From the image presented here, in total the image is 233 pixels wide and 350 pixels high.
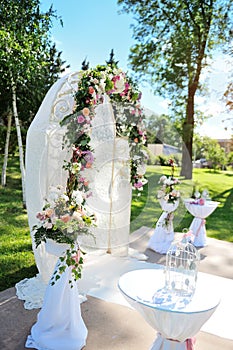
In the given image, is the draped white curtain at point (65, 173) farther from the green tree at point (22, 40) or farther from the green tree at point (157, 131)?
the green tree at point (22, 40)

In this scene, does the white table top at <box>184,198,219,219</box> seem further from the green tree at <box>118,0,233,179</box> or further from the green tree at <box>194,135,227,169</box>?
the green tree at <box>194,135,227,169</box>

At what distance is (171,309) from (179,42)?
12852 millimetres

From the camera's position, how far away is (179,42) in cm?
1334

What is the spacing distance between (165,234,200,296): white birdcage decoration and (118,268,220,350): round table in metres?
0.07

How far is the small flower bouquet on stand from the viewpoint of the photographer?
5814mm

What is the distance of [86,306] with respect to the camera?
3.84 m

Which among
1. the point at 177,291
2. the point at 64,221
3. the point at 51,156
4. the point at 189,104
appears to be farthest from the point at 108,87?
the point at 189,104

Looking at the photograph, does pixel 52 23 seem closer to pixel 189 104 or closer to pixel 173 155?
pixel 173 155

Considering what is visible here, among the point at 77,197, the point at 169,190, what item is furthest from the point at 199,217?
the point at 77,197

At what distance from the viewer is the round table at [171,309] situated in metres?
2.29

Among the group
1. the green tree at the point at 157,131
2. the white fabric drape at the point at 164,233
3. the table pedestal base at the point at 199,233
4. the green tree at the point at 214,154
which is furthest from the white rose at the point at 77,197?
the green tree at the point at 214,154

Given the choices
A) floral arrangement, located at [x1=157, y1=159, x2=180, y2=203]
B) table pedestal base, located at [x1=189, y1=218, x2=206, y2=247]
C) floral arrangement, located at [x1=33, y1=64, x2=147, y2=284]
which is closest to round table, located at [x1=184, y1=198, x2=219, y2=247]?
A: table pedestal base, located at [x1=189, y1=218, x2=206, y2=247]

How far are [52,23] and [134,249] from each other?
218 inches

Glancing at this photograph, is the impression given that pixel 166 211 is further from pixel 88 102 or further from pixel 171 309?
pixel 171 309
